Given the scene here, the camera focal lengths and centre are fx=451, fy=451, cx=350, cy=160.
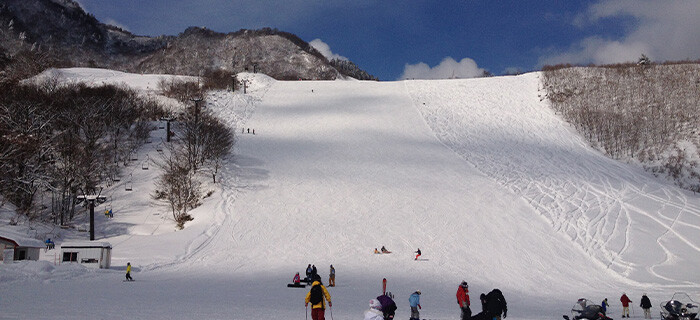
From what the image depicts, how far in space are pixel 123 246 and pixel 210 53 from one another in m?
121

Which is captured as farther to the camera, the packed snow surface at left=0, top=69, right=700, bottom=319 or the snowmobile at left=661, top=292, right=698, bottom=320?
the packed snow surface at left=0, top=69, right=700, bottom=319

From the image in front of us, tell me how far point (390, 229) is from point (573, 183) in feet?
53.7

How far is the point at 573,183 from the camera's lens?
34031 mm

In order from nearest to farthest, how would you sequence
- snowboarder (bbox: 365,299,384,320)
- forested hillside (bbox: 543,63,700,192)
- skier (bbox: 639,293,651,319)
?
snowboarder (bbox: 365,299,384,320) < skier (bbox: 639,293,651,319) < forested hillside (bbox: 543,63,700,192)

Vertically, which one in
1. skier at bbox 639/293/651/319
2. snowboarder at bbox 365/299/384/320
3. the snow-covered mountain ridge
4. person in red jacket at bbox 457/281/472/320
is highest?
the snow-covered mountain ridge

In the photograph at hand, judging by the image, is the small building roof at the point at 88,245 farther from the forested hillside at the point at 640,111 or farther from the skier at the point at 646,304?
the forested hillside at the point at 640,111

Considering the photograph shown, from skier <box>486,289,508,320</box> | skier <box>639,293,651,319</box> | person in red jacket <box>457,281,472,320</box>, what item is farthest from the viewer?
skier <box>639,293,651,319</box>

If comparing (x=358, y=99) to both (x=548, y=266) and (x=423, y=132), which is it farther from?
(x=548, y=266)

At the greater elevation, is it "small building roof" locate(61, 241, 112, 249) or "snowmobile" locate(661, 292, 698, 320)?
"small building roof" locate(61, 241, 112, 249)

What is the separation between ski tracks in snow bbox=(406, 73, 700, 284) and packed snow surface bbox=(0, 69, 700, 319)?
6.3 inches

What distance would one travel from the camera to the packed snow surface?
1392 centimetres

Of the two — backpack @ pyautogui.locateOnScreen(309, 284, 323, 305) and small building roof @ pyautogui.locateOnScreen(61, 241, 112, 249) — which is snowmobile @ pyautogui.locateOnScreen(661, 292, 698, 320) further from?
small building roof @ pyautogui.locateOnScreen(61, 241, 112, 249)

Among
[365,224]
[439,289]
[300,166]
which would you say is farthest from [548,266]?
[300,166]

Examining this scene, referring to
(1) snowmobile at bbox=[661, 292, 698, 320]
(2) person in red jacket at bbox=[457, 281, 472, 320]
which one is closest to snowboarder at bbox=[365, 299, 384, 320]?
(2) person in red jacket at bbox=[457, 281, 472, 320]
